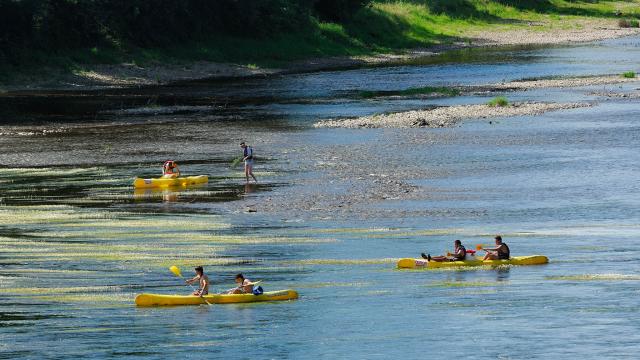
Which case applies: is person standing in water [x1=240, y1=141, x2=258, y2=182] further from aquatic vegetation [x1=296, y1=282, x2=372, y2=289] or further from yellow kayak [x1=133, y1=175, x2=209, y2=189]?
aquatic vegetation [x1=296, y1=282, x2=372, y2=289]

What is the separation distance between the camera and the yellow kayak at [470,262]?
128 feet

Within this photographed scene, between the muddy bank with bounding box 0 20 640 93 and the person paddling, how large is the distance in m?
57.2

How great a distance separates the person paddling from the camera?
39547mm

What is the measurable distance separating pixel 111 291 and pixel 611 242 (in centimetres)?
1597

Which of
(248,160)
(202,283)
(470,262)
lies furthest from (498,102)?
(202,283)

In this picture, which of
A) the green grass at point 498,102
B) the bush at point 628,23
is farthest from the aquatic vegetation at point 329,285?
the bush at point 628,23

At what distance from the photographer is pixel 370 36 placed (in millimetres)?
125750

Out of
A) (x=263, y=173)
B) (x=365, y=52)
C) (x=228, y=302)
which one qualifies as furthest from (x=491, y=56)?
(x=228, y=302)

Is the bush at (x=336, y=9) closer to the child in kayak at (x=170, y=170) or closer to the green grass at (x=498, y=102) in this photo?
the green grass at (x=498, y=102)

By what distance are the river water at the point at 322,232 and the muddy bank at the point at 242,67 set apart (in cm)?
1437

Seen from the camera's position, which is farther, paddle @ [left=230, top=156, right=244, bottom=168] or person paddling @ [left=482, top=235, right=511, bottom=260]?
paddle @ [left=230, top=156, right=244, bottom=168]

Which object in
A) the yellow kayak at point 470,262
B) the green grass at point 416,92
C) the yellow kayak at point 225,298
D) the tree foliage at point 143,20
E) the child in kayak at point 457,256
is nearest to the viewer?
the yellow kayak at point 225,298

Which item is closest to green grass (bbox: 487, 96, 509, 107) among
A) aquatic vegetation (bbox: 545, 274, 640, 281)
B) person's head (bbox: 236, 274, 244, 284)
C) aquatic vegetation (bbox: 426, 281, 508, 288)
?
aquatic vegetation (bbox: 426, 281, 508, 288)

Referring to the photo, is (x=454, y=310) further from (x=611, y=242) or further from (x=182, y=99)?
(x=182, y=99)
